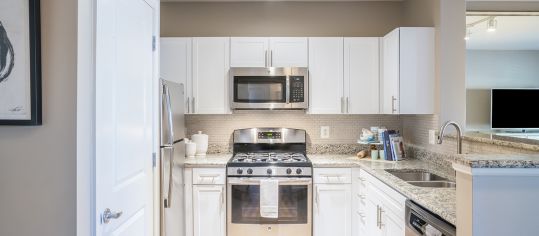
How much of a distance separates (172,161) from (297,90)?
132 centimetres

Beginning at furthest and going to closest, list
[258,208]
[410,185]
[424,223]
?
[258,208]
[410,185]
[424,223]

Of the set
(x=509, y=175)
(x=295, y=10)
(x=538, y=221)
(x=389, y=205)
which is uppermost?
(x=295, y=10)

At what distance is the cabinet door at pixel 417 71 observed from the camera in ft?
9.78

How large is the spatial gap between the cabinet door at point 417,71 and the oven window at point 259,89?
1050 millimetres

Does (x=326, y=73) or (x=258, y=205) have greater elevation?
(x=326, y=73)

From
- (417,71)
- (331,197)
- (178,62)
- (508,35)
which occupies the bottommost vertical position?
(331,197)

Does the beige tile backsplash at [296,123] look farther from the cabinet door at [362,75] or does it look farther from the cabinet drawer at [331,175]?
the cabinet drawer at [331,175]

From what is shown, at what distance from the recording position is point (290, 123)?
3746 mm

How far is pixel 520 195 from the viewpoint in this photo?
1.27 metres

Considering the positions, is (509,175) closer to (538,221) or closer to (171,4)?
(538,221)

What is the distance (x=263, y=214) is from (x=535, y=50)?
620 cm

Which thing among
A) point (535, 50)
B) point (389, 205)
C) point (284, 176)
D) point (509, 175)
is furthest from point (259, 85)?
point (535, 50)

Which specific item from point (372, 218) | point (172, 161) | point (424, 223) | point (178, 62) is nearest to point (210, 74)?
point (178, 62)

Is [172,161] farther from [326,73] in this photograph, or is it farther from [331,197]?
[326,73]
